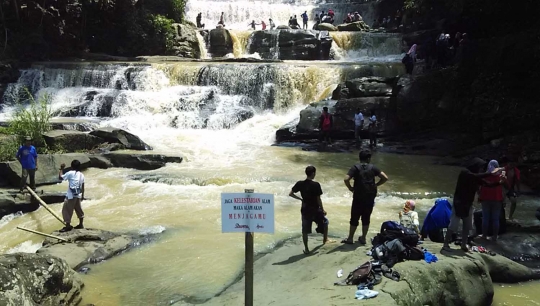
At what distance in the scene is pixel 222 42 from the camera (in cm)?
2856

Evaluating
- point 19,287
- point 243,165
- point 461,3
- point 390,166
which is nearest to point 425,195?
point 390,166

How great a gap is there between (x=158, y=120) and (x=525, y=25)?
47.0 feet

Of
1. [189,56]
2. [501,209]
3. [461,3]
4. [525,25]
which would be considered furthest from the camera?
[189,56]

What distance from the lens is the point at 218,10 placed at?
1431 inches

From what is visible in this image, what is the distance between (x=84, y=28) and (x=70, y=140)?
1652 centimetres

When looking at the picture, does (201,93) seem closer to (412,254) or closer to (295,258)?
(295,258)

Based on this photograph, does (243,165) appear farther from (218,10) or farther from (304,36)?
(218,10)

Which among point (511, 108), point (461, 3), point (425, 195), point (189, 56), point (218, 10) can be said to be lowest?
point (425, 195)

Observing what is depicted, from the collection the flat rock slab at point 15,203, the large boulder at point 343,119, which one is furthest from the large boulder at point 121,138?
the large boulder at point 343,119

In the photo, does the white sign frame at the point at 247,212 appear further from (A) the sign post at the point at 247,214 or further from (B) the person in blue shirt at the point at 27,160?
(B) the person in blue shirt at the point at 27,160

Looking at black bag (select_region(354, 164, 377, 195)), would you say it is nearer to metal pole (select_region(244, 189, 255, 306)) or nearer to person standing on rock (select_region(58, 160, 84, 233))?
metal pole (select_region(244, 189, 255, 306))

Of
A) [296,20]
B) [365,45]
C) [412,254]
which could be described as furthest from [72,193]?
[296,20]

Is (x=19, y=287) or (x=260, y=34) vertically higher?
(x=260, y=34)

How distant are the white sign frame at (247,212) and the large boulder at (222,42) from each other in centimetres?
2594
